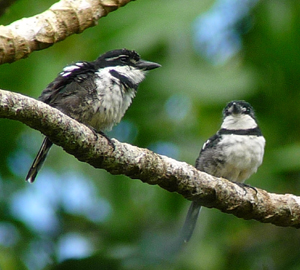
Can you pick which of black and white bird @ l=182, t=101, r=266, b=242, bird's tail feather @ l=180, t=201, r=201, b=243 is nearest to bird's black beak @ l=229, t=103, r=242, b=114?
black and white bird @ l=182, t=101, r=266, b=242

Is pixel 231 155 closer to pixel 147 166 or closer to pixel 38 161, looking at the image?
pixel 147 166

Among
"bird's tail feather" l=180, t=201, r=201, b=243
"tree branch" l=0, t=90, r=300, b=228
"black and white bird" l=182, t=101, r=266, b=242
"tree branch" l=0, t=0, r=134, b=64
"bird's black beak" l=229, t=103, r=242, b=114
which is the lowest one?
"bird's tail feather" l=180, t=201, r=201, b=243

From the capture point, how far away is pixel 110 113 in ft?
14.4

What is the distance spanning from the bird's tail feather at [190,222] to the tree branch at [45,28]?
1.94 metres

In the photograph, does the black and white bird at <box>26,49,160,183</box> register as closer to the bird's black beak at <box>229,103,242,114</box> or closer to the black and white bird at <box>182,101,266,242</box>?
the black and white bird at <box>182,101,266,242</box>

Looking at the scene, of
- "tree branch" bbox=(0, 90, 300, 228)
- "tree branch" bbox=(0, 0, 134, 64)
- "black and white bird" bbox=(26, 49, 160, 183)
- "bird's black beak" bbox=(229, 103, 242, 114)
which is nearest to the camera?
"tree branch" bbox=(0, 90, 300, 228)

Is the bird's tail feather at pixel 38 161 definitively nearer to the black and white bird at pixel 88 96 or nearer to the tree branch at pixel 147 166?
the black and white bird at pixel 88 96

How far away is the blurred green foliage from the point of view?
588cm


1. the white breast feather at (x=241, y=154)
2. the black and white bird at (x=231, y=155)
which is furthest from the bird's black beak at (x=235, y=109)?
the white breast feather at (x=241, y=154)

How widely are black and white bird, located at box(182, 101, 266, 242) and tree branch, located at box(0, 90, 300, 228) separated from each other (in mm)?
897

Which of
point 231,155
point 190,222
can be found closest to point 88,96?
point 231,155

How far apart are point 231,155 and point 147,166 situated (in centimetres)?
157

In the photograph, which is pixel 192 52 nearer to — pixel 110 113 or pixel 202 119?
pixel 202 119

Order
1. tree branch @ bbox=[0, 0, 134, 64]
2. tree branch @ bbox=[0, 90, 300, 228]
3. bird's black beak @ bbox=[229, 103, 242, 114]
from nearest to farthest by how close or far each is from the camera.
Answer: tree branch @ bbox=[0, 90, 300, 228], tree branch @ bbox=[0, 0, 134, 64], bird's black beak @ bbox=[229, 103, 242, 114]
